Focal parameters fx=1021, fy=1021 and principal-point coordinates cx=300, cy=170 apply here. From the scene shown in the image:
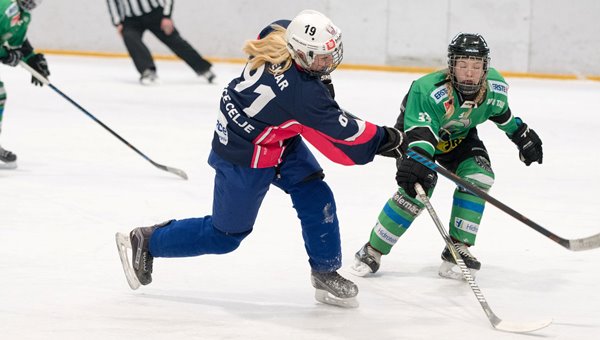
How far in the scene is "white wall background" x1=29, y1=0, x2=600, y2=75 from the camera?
9.78 meters

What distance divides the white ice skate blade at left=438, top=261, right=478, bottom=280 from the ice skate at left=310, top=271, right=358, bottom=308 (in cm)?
49

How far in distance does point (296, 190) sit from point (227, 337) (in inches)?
21.7

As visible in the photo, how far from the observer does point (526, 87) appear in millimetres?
9203

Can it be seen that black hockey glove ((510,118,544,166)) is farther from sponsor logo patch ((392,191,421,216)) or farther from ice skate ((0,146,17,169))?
ice skate ((0,146,17,169))

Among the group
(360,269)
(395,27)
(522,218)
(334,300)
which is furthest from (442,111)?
(395,27)

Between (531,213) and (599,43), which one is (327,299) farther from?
(599,43)

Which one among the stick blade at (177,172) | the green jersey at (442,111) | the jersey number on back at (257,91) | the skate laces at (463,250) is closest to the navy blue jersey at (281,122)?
the jersey number on back at (257,91)

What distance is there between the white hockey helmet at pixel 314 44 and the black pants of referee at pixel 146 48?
6.35m

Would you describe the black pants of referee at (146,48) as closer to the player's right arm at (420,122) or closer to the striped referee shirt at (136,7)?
the striped referee shirt at (136,7)

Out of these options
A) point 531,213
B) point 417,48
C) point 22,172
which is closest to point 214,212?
point 531,213

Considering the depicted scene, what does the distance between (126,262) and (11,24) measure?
8.24 ft

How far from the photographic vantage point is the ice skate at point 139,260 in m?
3.36

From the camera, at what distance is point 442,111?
3.47m

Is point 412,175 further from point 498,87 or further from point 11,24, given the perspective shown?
point 11,24
